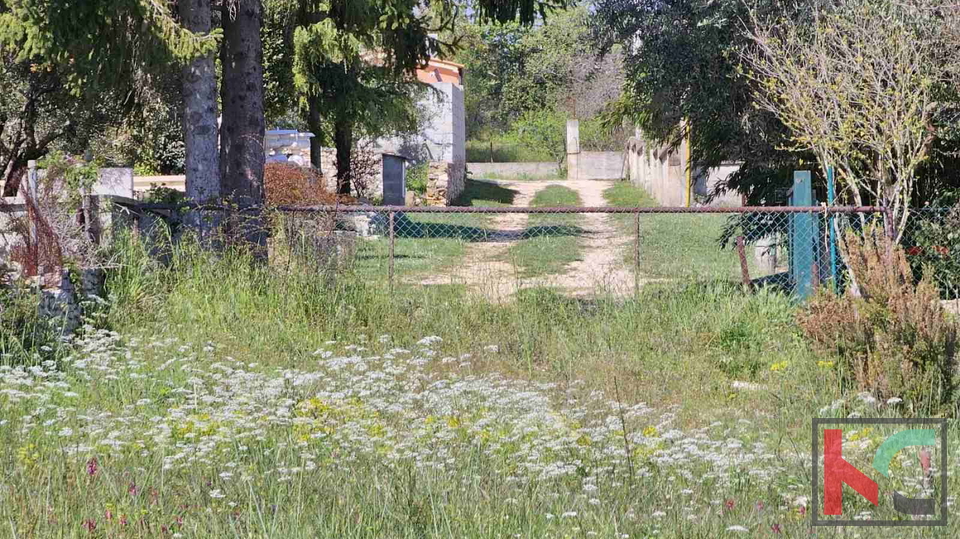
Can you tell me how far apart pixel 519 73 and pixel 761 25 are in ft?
155

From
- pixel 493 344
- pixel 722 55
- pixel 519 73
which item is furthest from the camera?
pixel 519 73

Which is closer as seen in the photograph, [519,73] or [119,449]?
[119,449]

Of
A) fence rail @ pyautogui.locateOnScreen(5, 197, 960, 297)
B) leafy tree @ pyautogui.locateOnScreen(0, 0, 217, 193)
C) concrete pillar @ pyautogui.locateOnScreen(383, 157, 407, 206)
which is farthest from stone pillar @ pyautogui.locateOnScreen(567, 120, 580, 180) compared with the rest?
leafy tree @ pyautogui.locateOnScreen(0, 0, 217, 193)

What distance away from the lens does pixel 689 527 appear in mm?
3906

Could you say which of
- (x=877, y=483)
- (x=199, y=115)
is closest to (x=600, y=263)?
(x=199, y=115)

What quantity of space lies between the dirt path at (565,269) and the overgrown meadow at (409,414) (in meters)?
0.36

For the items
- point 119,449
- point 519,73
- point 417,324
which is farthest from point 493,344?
point 519,73

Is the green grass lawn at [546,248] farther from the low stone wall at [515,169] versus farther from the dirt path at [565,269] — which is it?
the low stone wall at [515,169]

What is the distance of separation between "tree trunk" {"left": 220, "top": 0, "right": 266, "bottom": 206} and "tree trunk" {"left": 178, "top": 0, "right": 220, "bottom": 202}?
605 mm

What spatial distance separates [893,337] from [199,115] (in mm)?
6751

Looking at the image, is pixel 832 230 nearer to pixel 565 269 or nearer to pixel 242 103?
pixel 565 269

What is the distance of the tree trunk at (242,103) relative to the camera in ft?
36.7

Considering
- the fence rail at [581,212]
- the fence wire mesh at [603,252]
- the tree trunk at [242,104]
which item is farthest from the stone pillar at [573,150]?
the tree trunk at [242,104]

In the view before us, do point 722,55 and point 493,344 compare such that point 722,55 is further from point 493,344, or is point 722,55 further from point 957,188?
point 493,344
